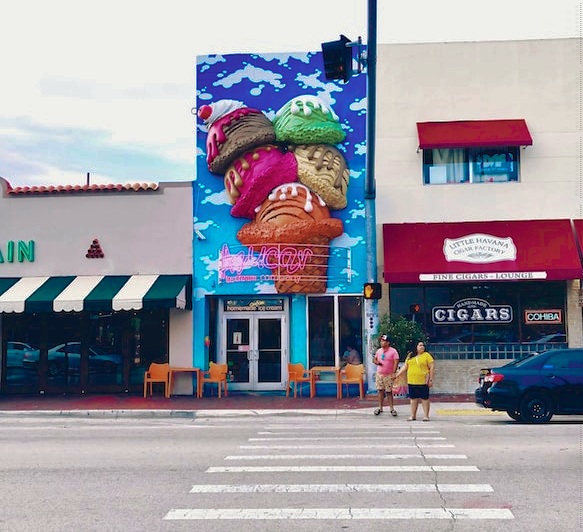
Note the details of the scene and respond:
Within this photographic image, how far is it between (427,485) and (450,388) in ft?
38.9

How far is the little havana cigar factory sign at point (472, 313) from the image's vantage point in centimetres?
2014

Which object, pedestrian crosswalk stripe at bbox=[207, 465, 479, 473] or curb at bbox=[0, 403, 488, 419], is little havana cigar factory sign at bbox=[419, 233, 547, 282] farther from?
pedestrian crosswalk stripe at bbox=[207, 465, 479, 473]

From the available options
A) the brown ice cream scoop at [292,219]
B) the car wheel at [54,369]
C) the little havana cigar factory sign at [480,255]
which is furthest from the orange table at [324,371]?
the car wheel at [54,369]

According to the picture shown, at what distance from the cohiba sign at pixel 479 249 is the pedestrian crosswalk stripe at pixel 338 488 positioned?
11.7 metres

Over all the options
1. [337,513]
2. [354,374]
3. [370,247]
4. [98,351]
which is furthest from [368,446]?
[98,351]

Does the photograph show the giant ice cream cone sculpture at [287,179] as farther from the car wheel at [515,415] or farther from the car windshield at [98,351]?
the car wheel at [515,415]

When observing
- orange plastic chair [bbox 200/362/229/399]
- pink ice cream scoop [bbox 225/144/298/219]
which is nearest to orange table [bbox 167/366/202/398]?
orange plastic chair [bbox 200/362/229/399]

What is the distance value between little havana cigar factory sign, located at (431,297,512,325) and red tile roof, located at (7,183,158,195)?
8726 millimetres

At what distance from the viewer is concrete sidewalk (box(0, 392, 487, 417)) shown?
17.2 metres

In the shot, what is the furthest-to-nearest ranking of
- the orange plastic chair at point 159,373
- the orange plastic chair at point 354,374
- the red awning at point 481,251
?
the orange plastic chair at point 159,373, the orange plastic chair at point 354,374, the red awning at point 481,251

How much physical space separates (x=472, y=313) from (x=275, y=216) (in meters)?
5.93

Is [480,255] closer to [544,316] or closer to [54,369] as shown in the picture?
[544,316]

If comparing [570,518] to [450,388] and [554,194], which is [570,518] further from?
[554,194]

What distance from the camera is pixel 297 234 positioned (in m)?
20.0
